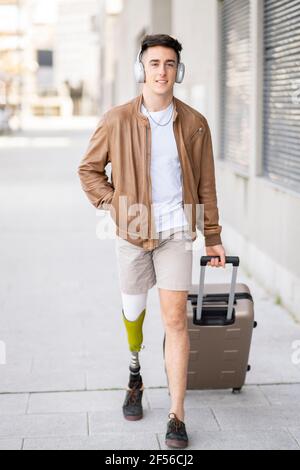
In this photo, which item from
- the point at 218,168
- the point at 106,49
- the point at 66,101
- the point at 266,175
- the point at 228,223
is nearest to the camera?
the point at 266,175

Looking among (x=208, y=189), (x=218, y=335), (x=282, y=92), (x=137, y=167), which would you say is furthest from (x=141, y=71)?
(x=282, y=92)

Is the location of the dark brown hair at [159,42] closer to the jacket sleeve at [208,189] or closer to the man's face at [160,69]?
the man's face at [160,69]

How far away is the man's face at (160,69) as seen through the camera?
4277 millimetres

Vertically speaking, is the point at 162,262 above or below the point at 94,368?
above

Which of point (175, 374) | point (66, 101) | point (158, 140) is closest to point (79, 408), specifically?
point (175, 374)

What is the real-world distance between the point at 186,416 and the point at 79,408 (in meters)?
0.58

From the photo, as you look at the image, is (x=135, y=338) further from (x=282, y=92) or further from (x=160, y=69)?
(x=282, y=92)

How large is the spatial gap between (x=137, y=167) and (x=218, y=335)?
108 centimetres

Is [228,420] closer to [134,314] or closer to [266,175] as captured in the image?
[134,314]

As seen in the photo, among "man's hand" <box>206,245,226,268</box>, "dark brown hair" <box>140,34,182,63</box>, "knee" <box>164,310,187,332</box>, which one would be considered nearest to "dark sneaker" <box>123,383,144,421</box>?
"knee" <box>164,310,187,332</box>

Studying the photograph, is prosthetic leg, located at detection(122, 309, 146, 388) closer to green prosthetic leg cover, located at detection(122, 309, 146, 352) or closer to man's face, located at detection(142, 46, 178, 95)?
green prosthetic leg cover, located at detection(122, 309, 146, 352)

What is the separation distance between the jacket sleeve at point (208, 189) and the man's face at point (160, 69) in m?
0.30

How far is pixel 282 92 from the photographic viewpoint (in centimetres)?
805

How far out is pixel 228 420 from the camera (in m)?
4.74
